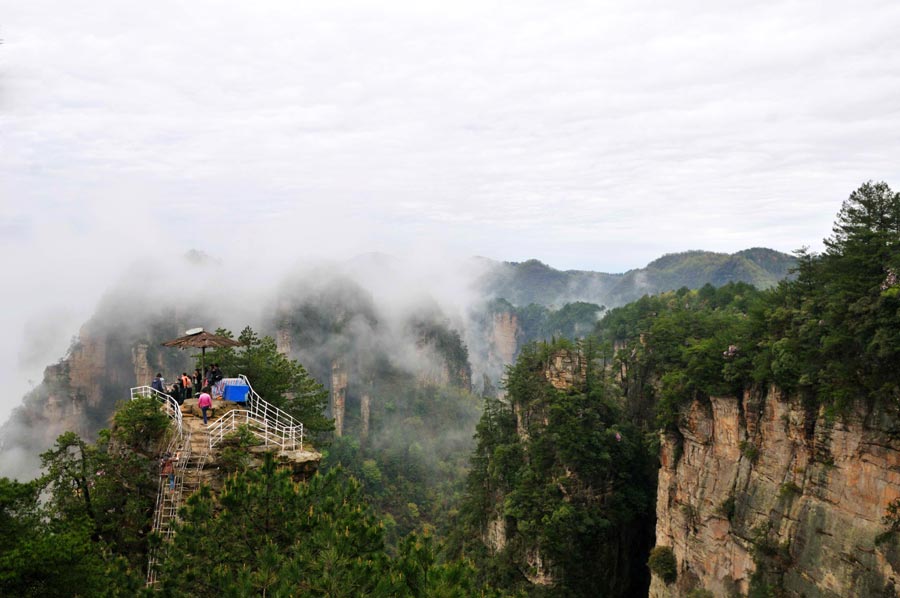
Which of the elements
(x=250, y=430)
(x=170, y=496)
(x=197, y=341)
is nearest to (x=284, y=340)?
(x=197, y=341)

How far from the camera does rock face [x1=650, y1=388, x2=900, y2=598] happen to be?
2292cm

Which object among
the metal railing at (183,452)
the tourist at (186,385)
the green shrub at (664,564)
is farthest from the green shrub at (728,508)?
the tourist at (186,385)

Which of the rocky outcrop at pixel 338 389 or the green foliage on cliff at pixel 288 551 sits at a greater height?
the green foliage on cliff at pixel 288 551

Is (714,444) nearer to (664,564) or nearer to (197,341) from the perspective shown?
A: (664,564)

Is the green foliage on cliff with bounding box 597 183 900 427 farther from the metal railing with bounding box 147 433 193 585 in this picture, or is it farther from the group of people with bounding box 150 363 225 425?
the group of people with bounding box 150 363 225 425

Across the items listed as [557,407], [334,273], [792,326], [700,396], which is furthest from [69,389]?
[792,326]

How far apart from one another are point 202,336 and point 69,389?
92.5 m

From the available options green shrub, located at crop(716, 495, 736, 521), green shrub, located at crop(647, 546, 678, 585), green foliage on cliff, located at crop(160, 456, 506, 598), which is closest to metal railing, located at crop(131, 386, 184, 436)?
green foliage on cliff, located at crop(160, 456, 506, 598)

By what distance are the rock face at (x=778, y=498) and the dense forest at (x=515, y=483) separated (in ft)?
3.42

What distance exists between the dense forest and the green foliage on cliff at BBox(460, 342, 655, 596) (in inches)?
5.7

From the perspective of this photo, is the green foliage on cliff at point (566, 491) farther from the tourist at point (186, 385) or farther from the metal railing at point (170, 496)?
the metal railing at point (170, 496)

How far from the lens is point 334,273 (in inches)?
5595

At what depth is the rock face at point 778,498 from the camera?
22.9m

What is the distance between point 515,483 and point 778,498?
69.2 feet
